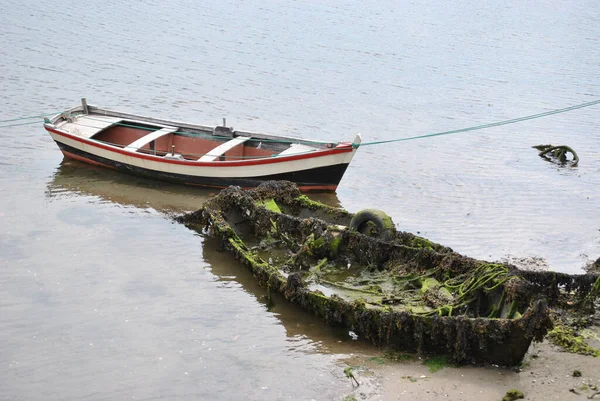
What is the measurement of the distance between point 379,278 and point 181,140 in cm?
935

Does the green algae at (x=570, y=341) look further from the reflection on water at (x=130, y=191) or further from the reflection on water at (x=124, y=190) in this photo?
the reflection on water at (x=124, y=190)

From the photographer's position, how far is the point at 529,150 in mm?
24000

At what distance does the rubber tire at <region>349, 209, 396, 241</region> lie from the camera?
1305cm

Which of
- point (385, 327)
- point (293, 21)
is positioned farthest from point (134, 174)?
point (293, 21)

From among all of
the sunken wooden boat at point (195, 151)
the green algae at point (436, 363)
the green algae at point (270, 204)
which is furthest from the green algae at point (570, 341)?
the sunken wooden boat at point (195, 151)

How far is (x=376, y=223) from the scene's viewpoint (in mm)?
13219

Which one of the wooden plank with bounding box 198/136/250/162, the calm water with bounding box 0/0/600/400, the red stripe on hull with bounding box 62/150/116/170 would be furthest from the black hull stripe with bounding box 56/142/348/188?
the red stripe on hull with bounding box 62/150/116/170

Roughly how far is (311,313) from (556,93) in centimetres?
2437

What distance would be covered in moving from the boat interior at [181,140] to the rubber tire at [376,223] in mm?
4444

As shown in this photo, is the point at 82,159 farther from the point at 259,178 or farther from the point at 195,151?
the point at 259,178

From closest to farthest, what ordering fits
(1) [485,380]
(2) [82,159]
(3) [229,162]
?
(1) [485,380] → (3) [229,162] → (2) [82,159]

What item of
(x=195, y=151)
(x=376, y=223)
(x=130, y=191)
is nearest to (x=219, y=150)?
(x=195, y=151)

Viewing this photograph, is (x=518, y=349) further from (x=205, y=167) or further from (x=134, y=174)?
(x=134, y=174)

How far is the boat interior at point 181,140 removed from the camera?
18.7 metres
